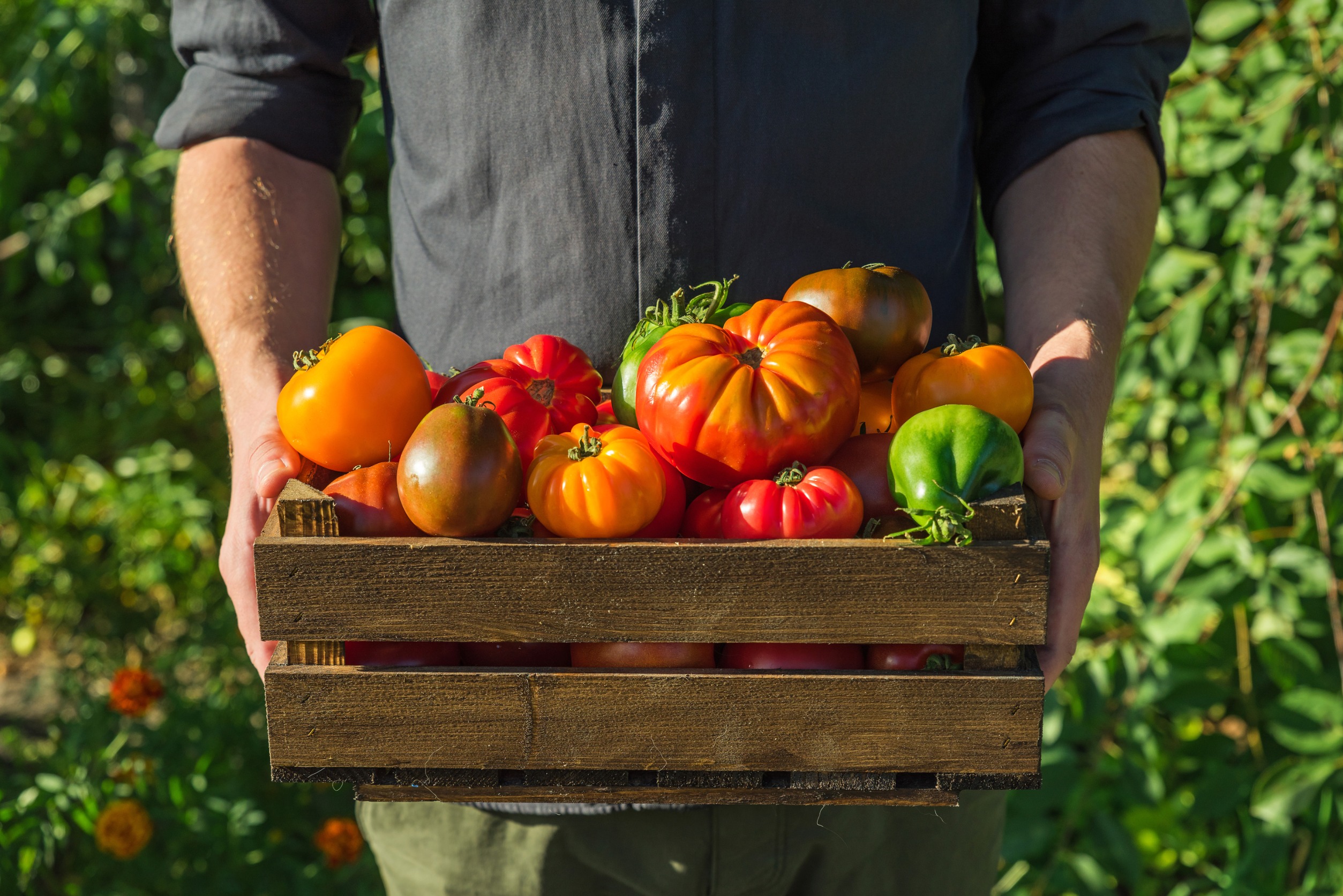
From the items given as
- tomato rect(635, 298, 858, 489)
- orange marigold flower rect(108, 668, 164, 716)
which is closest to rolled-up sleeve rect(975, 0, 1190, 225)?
tomato rect(635, 298, 858, 489)

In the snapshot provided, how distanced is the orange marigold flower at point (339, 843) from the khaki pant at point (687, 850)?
1.81 ft

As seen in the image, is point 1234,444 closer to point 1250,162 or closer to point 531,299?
point 1250,162

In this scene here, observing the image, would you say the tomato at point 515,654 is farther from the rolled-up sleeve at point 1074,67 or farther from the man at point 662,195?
the rolled-up sleeve at point 1074,67

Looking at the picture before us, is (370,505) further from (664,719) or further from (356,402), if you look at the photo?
(664,719)

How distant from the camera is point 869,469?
1.08 metres

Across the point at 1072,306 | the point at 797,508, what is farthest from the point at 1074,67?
the point at 797,508

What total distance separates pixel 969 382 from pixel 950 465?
0.51 ft

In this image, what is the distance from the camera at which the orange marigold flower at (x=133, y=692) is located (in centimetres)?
204

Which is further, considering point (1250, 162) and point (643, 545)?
point (1250, 162)

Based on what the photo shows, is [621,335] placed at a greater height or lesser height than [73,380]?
greater

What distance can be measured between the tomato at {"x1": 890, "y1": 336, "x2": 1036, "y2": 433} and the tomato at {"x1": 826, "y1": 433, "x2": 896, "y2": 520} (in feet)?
0.19

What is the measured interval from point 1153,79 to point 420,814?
1.45 metres

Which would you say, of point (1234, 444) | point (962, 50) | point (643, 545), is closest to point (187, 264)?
point (643, 545)

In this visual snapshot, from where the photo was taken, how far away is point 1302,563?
190 centimetres
